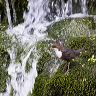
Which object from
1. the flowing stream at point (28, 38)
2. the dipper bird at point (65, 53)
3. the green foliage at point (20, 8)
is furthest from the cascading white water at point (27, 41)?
the dipper bird at point (65, 53)

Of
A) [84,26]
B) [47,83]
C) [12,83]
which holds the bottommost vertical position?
[12,83]

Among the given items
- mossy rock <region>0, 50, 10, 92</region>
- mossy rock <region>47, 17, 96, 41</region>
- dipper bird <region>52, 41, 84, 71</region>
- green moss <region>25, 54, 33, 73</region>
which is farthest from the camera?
mossy rock <region>0, 50, 10, 92</region>

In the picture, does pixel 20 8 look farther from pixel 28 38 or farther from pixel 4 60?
pixel 4 60

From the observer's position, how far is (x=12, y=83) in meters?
6.04

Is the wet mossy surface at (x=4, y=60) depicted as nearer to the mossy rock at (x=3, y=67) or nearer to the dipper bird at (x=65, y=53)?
the mossy rock at (x=3, y=67)

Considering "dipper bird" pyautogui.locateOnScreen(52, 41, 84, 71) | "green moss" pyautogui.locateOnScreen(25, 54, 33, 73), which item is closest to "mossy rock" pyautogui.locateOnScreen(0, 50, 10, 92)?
"green moss" pyautogui.locateOnScreen(25, 54, 33, 73)

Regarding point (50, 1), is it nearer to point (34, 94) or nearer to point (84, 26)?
point (84, 26)

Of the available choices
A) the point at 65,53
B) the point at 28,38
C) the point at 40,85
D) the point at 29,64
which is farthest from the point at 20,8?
the point at 65,53

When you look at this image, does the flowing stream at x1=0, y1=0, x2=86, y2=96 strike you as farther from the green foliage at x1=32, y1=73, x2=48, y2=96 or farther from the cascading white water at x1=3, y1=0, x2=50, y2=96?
the green foliage at x1=32, y1=73, x2=48, y2=96

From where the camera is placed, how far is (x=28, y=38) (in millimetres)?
6426

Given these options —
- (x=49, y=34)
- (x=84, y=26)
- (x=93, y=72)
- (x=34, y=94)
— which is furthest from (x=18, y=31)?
(x=93, y=72)

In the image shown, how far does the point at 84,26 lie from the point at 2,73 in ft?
5.52

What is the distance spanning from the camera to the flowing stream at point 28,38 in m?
5.68

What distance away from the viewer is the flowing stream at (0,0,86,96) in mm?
5676
